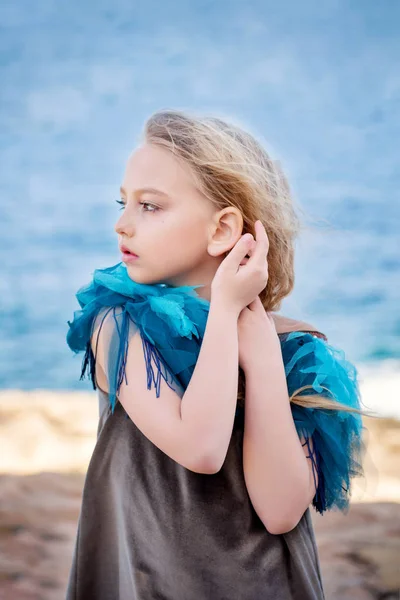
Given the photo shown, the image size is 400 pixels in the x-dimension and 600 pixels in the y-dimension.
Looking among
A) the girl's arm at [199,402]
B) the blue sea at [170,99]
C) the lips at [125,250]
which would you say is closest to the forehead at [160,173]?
the lips at [125,250]

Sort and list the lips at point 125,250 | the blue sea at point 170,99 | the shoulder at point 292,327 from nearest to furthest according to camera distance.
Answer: the lips at point 125,250 → the shoulder at point 292,327 → the blue sea at point 170,99

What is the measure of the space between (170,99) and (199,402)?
1441 centimetres

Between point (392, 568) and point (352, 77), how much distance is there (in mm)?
13282

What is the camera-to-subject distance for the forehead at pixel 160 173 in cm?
157

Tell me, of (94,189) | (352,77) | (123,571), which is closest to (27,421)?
(123,571)

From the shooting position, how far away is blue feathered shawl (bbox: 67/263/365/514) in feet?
4.88

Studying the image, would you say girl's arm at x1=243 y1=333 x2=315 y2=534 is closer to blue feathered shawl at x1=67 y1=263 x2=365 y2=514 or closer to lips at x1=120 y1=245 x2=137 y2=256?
blue feathered shawl at x1=67 y1=263 x2=365 y2=514

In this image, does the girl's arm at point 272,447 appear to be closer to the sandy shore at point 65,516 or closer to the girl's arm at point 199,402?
the girl's arm at point 199,402

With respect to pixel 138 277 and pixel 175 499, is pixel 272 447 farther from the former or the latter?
pixel 138 277

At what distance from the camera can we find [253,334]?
60.3 inches

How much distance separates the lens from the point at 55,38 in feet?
50.7

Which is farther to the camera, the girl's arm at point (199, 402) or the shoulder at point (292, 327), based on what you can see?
the shoulder at point (292, 327)

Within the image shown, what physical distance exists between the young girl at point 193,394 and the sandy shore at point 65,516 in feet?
0.86

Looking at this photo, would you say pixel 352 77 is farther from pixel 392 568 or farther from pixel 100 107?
→ pixel 392 568
